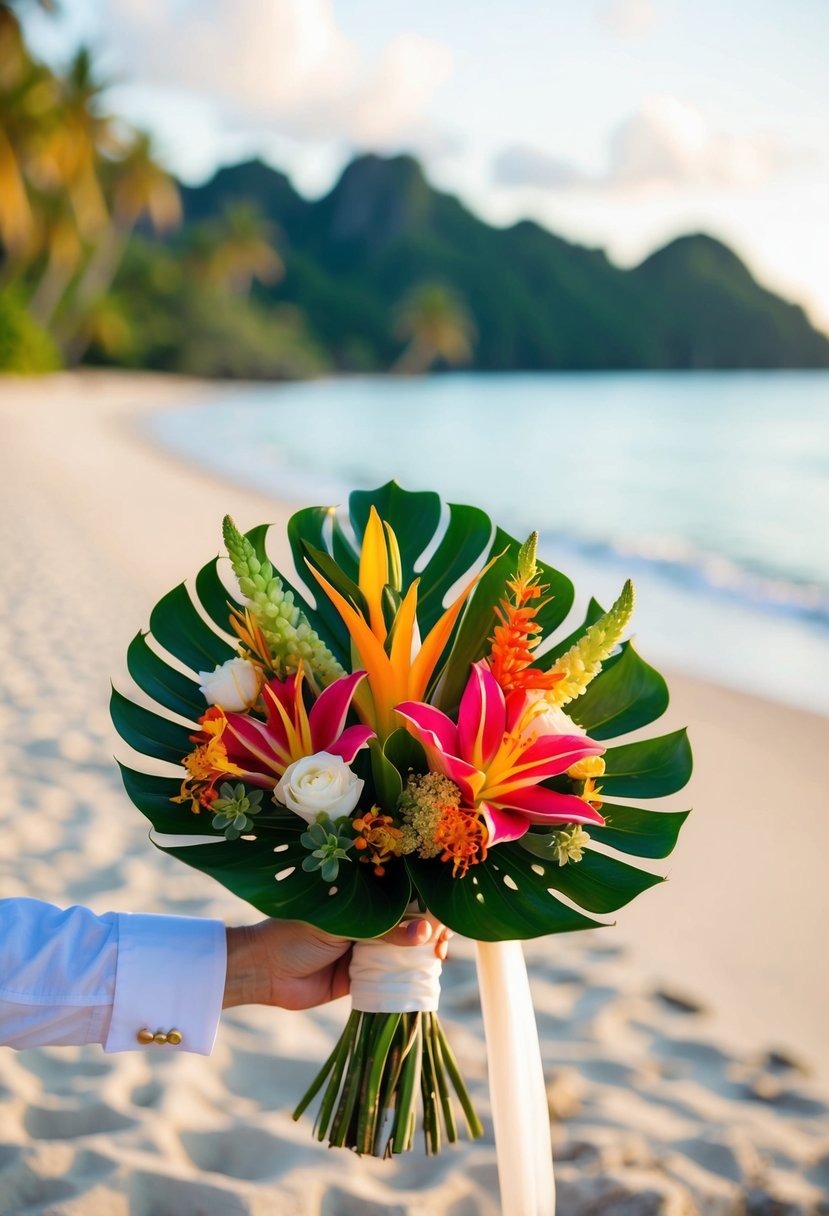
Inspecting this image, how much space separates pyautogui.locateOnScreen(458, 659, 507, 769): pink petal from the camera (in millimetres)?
1194

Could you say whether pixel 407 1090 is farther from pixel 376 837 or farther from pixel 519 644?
pixel 519 644

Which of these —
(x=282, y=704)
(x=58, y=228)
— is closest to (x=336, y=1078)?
(x=282, y=704)

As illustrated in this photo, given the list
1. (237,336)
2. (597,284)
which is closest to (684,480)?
(237,336)

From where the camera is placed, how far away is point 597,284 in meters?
130

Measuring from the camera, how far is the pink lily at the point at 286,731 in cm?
122

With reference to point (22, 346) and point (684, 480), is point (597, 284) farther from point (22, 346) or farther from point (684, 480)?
point (684, 480)

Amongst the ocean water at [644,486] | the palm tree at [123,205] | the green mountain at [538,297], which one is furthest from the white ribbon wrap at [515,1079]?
the green mountain at [538,297]

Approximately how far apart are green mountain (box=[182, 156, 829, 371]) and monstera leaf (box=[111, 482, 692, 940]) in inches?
4218

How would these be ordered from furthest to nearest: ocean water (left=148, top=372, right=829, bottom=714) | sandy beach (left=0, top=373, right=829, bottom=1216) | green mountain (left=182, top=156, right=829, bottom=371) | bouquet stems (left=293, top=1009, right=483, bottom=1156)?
green mountain (left=182, top=156, right=829, bottom=371) < ocean water (left=148, top=372, right=829, bottom=714) < sandy beach (left=0, top=373, right=829, bottom=1216) < bouquet stems (left=293, top=1009, right=483, bottom=1156)

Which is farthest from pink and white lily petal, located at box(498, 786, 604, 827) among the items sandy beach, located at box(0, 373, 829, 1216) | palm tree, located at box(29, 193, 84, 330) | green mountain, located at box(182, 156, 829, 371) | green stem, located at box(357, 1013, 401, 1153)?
green mountain, located at box(182, 156, 829, 371)

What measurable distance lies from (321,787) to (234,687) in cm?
18

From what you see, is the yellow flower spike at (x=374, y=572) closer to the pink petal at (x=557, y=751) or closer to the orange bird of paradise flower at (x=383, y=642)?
the orange bird of paradise flower at (x=383, y=642)

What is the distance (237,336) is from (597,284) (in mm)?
70086

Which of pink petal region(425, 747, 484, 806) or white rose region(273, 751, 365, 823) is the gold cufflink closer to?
white rose region(273, 751, 365, 823)
